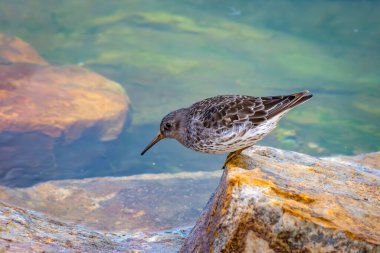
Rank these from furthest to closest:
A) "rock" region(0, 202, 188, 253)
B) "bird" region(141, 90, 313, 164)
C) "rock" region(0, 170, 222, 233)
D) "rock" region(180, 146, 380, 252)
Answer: "rock" region(0, 170, 222, 233) < "bird" region(141, 90, 313, 164) < "rock" region(0, 202, 188, 253) < "rock" region(180, 146, 380, 252)

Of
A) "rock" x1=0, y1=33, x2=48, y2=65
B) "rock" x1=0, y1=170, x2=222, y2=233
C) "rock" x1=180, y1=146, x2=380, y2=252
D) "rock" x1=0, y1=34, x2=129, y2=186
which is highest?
"rock" x1=0, y1=33, x2=48, y2=65

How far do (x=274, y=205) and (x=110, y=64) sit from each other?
1404 cm

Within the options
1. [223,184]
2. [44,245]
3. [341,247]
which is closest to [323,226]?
[341,247]

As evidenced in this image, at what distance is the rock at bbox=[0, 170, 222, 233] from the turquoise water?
161 centimetres

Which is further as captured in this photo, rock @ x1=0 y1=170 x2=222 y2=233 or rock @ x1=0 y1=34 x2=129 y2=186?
rock @ x1=0 y1=34 x2=129 y2=186

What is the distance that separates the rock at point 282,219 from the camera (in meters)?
2.76

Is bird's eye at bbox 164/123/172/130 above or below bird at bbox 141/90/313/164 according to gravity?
below

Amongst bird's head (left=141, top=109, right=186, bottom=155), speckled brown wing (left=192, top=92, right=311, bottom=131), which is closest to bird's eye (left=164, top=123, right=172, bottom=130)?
bird's head (left=141, top=109, right=186, bottom=155)

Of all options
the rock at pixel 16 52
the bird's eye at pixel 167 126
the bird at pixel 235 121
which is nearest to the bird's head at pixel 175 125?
the bird's eye at pixel 167 126

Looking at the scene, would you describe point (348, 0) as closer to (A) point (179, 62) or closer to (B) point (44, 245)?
(A) point (179, 62)

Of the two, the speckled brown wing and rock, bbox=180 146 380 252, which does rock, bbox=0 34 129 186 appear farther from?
rock, bbox=180 146 380 252

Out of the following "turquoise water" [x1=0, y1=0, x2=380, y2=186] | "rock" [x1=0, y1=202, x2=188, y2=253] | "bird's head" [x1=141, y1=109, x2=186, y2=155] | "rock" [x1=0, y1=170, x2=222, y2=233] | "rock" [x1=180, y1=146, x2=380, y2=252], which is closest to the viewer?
"rock" [x1=180, y1=146, x2=380, y2=252]

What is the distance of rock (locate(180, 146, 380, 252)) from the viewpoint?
276 cm

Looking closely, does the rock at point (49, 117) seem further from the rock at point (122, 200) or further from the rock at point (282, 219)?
the rock at point (282, 219)
